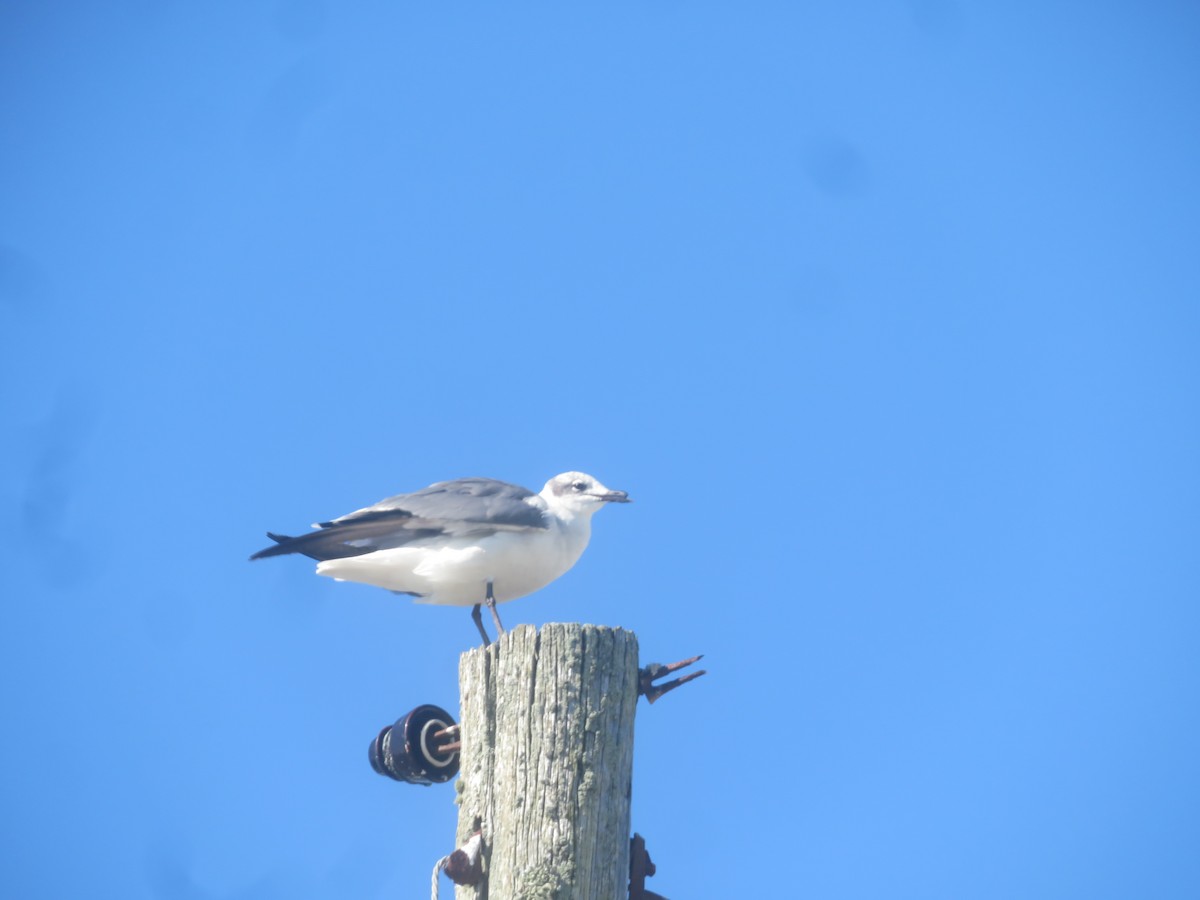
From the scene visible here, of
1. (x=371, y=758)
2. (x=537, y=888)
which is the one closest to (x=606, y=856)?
(x=537, y=888)

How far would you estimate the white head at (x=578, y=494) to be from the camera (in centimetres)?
923

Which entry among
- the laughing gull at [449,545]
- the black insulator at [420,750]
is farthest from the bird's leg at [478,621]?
the black insulator at [420,750]

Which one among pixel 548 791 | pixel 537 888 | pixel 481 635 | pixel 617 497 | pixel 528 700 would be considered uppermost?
pixel 617 497

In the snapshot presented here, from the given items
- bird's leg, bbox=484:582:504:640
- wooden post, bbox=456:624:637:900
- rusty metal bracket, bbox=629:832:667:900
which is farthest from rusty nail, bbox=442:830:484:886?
bird's leg, bbox=484:582:504:640

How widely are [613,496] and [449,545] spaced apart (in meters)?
1.73

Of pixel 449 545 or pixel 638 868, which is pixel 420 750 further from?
pixel 449 545

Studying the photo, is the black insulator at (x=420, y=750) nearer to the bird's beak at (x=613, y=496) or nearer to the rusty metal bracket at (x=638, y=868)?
the rusty metal bracket at (x=638, y=868)

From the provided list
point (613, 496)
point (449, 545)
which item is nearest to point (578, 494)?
point (613, 496)

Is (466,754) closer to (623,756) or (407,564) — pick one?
(623,756)

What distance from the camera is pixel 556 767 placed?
4.96 meters

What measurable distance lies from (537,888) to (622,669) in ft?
3.07

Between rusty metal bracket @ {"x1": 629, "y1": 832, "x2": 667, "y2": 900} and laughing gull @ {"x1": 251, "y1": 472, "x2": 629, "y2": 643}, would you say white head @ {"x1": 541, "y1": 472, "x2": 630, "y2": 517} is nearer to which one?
laughing gull @ {"x1": 251, "y1": 472, "x2": 629, "y2": 643}

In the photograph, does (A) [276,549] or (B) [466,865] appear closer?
(B) [466,865]

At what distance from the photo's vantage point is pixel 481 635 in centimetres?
868
